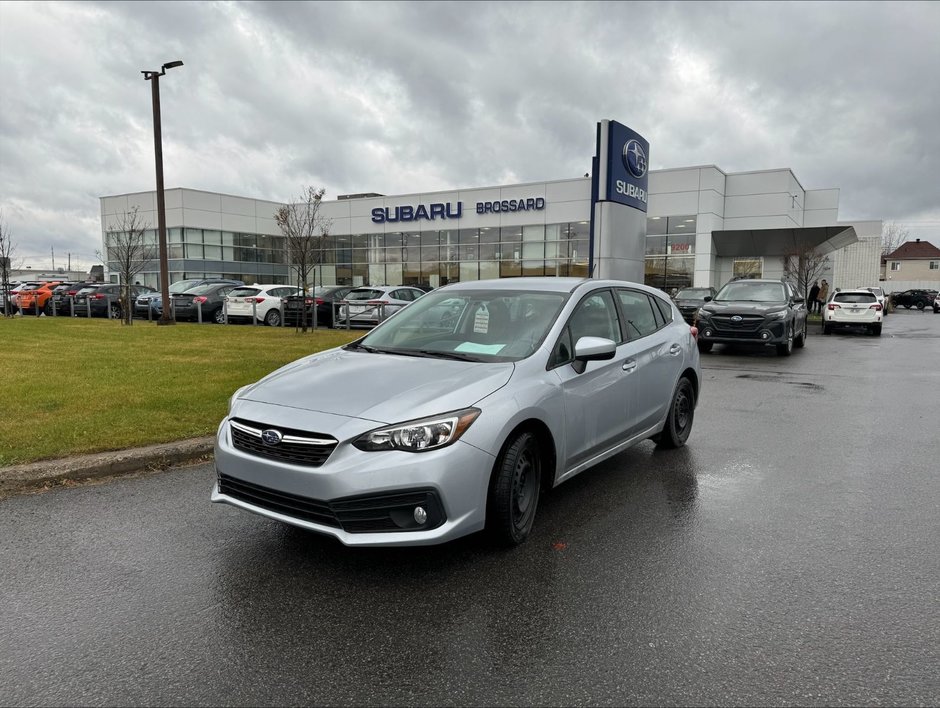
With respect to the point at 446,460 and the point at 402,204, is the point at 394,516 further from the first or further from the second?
the point at 402,204

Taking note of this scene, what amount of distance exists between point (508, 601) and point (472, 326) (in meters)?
2.03

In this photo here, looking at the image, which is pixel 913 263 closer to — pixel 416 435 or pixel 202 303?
pixel 202 303

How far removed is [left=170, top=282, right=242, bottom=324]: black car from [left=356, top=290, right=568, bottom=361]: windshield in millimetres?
18694

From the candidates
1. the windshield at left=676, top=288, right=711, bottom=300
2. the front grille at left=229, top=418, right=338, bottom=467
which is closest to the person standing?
the windshield at left=676, top=288, right=711, bottom=300

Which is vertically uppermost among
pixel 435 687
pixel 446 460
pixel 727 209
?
pixel 727 209

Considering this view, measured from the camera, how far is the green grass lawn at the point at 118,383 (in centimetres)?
596

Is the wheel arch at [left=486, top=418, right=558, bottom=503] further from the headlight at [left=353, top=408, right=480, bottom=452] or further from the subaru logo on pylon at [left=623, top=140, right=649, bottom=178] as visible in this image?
the subaru logo on pylon at [left=623, top=140, right=649, bottom=178]

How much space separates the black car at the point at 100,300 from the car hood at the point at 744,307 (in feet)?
69.1

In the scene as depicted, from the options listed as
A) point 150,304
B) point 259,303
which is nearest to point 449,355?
point 259,303

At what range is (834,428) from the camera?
7.27 meters

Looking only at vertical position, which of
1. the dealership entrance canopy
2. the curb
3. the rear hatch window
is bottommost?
the curb

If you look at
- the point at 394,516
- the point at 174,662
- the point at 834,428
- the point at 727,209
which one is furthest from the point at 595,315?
the point at 727,209

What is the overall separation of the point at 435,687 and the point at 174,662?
43.9 inches

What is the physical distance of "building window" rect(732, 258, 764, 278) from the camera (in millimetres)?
37219
